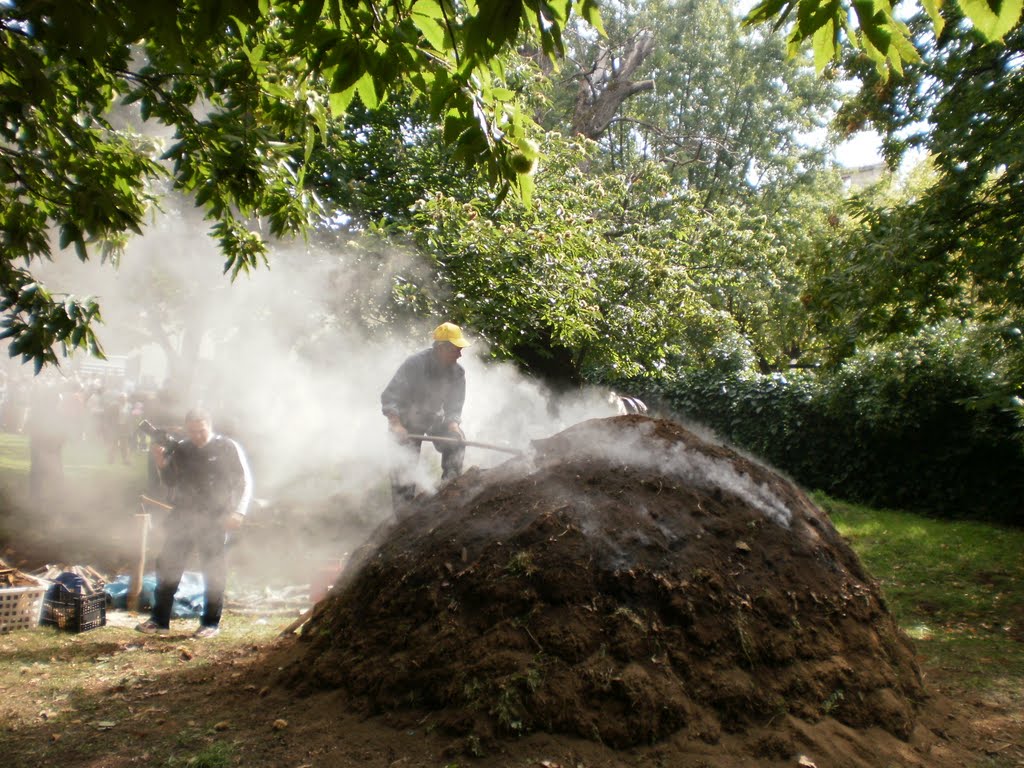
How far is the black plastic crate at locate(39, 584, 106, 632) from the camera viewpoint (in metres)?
5.62

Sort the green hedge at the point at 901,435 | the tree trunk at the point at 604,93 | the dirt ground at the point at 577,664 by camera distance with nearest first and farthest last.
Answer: the dirt ground at the point at 577,664, the green hedge at the point at 901,435, the tree trunk at the point at 604,93

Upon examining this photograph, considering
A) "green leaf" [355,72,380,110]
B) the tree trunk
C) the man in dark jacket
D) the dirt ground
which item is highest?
the tree trunk

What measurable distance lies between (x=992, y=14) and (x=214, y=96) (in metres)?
3.55

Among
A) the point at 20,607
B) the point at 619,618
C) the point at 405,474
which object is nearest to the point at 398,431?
the point at 405,474

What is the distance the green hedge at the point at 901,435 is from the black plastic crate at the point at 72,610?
9.90 meters

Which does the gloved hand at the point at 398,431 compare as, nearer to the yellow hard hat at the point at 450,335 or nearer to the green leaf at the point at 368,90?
the yellow hard hat at the point at 450,335

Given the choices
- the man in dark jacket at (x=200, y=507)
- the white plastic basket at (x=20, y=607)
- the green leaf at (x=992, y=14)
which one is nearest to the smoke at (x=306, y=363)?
the man in dark jacket at (x=200, y=507)

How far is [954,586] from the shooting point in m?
7.75

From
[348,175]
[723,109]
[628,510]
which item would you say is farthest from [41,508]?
[723,109]

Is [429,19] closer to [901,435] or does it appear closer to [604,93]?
[901,435]

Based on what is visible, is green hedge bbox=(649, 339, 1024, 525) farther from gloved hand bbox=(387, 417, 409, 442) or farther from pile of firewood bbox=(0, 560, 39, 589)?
pile of firewood bbox=(0, 560, 39, 589)

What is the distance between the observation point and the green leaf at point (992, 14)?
181 cm

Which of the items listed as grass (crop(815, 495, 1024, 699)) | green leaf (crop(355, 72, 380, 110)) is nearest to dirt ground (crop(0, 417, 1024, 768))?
grass (crop(815, 495, 1024, 699))

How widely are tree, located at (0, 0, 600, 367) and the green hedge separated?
9.53 m
